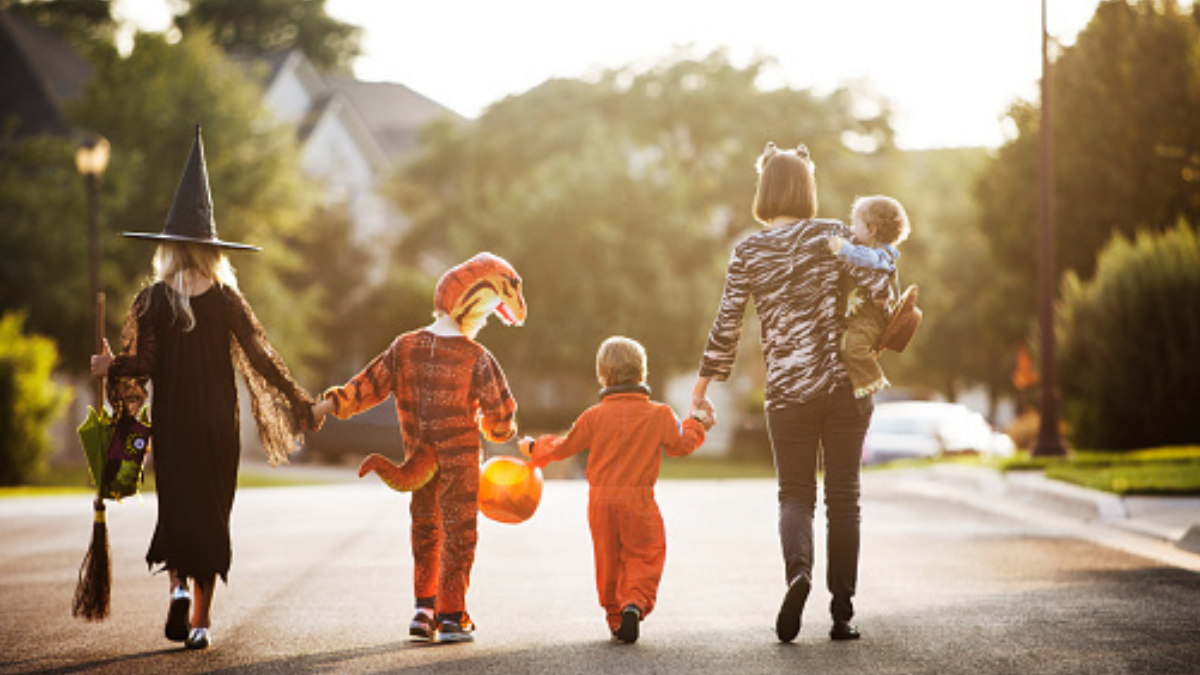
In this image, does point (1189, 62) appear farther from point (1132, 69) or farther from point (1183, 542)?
point (1183, 542)

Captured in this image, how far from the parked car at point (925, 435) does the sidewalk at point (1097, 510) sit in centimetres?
1446

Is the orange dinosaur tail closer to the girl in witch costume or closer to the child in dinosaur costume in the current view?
the child in dinosaur costume

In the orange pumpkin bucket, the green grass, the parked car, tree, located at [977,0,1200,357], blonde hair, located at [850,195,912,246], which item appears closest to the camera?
blonde hair, located at [850,195,912,246]

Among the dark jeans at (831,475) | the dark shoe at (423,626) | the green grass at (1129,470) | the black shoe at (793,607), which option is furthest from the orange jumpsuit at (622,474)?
the green grass at (1129,470)

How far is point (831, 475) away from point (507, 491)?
139 cm

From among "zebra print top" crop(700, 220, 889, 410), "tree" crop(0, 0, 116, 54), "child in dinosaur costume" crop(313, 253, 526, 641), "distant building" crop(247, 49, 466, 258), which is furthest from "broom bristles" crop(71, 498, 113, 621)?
"tree" crop(0, 0, 116, 54)

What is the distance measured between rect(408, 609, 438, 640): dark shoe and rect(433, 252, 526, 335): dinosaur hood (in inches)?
47.0

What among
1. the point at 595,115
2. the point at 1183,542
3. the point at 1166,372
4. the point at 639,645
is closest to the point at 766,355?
the point at 639,645

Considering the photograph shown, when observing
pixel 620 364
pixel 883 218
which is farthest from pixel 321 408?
pixel 883 218

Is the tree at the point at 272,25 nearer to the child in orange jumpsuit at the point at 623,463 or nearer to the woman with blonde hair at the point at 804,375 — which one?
the child in orange jumpsuit at the point at 623,463

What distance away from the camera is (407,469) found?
23.6 feet

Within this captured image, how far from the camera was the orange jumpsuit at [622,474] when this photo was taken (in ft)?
23.8

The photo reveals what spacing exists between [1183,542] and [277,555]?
19.5 feet

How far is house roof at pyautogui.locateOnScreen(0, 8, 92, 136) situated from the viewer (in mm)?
36375
